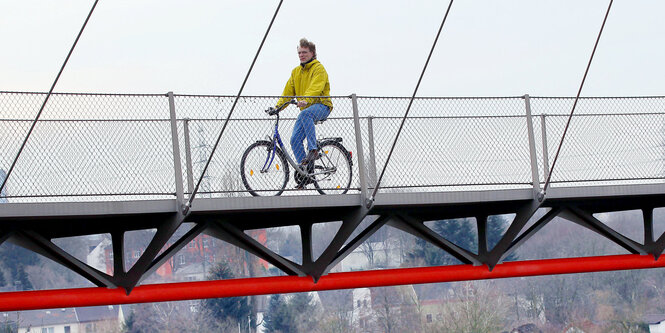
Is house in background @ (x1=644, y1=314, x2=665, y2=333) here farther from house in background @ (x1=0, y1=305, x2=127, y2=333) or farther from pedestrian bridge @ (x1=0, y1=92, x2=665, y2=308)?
pedestrian bridge @ (x1=0, y1=92, x2=665, y2=308)

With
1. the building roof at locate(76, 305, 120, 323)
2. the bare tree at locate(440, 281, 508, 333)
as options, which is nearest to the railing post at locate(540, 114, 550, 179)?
the bare tree at locate(440, 281, 508, 333)

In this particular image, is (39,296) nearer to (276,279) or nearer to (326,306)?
(276,279)

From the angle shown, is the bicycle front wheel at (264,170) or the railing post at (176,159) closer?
the railing post at (176,159)

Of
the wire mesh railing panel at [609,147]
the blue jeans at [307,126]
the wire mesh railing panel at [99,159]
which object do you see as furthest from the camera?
the wire mesh railing panel at [609,147]

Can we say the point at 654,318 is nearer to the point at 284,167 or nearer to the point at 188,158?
the point at 284,167

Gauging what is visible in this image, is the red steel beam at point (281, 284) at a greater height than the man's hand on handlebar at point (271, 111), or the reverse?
the man's hand on handlebar at point (271, 111)

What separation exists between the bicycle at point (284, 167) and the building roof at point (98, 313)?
66980 mm

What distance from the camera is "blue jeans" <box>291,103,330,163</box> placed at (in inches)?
467

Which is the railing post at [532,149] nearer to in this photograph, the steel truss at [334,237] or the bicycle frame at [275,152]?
the steel truss at [334,237]

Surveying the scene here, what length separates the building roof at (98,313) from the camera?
78750mm

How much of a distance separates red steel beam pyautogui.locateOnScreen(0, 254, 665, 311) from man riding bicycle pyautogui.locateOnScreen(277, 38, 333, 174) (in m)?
2.05

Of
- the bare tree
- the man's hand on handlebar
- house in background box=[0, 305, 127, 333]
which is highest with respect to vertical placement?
house in background box=[0, 305, 127, 333]

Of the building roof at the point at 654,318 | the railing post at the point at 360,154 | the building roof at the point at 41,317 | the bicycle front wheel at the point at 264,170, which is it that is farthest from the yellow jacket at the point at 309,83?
the building roof at the point at 654,318

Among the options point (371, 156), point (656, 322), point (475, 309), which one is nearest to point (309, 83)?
point (371, 156)
